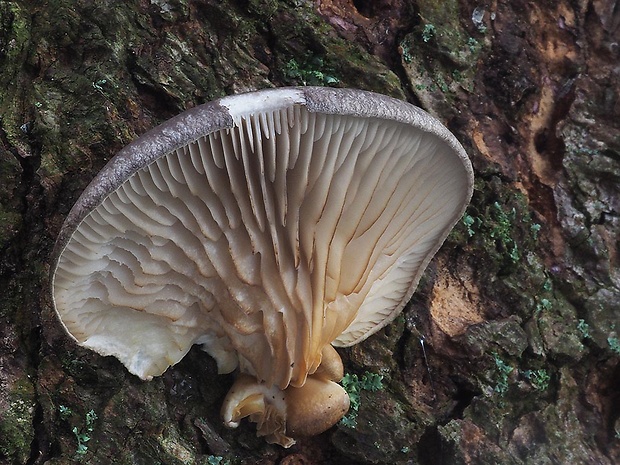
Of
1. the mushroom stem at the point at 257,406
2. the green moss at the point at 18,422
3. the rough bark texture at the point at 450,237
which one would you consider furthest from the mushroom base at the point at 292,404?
the green moss at the point at 18,422

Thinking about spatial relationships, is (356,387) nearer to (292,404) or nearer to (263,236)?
(292,404)

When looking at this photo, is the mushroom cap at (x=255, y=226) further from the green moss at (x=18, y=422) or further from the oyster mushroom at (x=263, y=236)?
the green moss at (x=18, y=422)

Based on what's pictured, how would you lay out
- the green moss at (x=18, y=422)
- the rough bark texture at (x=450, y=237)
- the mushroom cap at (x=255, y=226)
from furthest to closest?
1. the rough bark texture at (x=450, y=237)
2. the green moss at (x=18, y=422)
3. the mushroom cap at (x=255, y=226)

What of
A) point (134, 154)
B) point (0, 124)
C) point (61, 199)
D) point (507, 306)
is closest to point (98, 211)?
point (134, 154)

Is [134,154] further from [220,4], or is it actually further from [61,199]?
[220,4]

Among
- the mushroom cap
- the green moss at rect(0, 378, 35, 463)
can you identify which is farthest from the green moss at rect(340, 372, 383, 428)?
the green moss at rect(0, 378, 35, 463)

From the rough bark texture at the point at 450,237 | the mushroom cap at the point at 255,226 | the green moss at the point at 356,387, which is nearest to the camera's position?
the mushroom cap at the point at 255,226
